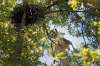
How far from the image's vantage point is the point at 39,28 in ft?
35.8

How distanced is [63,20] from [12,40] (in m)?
2.90

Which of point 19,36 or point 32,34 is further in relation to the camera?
point 32,34

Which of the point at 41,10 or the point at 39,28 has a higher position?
the point at 41,10

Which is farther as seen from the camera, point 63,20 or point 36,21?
point 63,20

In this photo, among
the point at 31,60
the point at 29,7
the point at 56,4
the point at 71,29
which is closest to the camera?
the point at 31,60

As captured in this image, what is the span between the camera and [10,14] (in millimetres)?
10016

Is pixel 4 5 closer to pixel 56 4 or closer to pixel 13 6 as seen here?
pixel 13 6

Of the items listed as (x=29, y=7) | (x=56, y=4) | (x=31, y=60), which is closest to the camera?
(x=31, y=60)

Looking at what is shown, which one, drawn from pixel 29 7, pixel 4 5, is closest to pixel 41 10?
pixel 29 7

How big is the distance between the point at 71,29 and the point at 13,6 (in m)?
2.24

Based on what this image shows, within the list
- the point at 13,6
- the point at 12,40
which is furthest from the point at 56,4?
the point at 12,40

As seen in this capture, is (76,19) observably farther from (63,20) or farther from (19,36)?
(19,36)

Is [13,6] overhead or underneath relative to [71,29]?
overhead

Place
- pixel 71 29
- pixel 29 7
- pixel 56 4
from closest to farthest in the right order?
pixel 29 7 < pixel 56 4 < pixel 71 29
